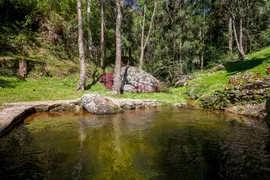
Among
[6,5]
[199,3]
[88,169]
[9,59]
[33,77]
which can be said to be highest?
[199,3]

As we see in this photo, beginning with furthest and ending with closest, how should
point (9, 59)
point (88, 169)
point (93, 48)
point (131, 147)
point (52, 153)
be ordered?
point (93, 48) < point (9, 59) < point (131, 147) < point (52, 153) < point (88, 169)

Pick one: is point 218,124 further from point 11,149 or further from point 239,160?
point 11,149

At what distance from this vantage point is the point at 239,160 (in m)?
3.55

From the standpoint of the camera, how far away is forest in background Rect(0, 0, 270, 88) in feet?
54.1

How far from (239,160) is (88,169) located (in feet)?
10.4

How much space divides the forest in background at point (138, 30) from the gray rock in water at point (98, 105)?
7.85 meters

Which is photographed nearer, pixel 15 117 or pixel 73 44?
pixel 15 117

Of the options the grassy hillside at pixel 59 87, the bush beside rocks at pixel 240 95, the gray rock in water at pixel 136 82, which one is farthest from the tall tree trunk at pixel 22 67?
the bush beside rocks at pixel 240 95

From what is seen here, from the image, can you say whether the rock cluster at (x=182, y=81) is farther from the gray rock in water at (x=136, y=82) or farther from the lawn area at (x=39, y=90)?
the lawn area at (x=39, y=90)

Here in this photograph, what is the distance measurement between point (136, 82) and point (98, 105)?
650 cm

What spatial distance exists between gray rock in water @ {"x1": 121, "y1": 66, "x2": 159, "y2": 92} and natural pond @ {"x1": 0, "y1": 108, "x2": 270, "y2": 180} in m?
7.66

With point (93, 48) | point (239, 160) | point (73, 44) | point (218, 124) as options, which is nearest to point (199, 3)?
point (93, 48)

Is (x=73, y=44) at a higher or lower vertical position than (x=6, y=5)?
lower

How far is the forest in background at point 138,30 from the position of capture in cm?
1650
